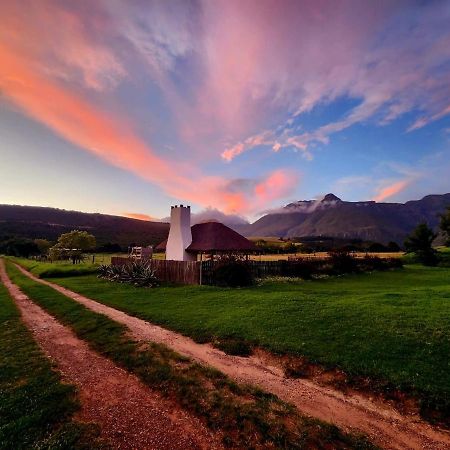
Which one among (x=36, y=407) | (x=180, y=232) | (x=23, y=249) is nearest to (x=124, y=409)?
(x=36, y=407)

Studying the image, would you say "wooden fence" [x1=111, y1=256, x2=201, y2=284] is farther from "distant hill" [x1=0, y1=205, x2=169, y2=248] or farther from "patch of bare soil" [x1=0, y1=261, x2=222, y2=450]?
"distant hill" [x1=0, y1=205, x2=169, y2=248]

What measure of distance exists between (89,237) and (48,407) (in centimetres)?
6224

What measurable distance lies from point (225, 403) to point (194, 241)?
24.3 meters

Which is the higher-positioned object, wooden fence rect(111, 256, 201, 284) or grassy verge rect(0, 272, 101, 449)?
wooden fence rect(111, 256, 201, 284)

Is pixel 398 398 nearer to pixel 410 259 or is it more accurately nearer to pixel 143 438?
pixel 143 438

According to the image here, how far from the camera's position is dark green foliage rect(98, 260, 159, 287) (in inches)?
960

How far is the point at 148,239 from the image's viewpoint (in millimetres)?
141500

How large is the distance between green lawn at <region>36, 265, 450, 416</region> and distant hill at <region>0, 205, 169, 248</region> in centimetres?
11203

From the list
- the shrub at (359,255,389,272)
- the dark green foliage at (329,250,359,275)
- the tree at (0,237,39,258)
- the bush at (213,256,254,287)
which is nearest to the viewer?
the bush at (213,256,254,287)

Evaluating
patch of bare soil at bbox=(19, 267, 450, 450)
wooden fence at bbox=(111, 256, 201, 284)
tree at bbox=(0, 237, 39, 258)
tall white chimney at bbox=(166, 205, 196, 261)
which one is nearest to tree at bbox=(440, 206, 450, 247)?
tall white chimney at bbox=(166, 205, 196, 261)

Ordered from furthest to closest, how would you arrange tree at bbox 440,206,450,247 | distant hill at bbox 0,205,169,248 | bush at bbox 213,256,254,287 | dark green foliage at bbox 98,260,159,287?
distant hill at bbox 0,205,169,248 → tree at bbox 440,206,450,247 → dark green foliage at bbox 98,260,159,287 → bush at bbox 213,256,254,287

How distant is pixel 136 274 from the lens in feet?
83.1

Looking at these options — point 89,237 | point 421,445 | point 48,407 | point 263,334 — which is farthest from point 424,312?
point 89,237

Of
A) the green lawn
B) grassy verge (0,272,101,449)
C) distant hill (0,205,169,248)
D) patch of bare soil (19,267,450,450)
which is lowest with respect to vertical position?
patch of bare soil (19,267,450,450)
